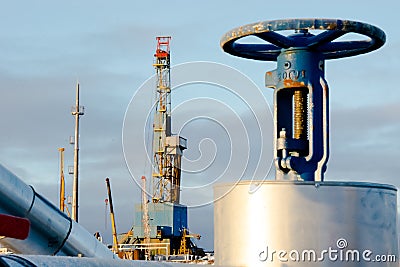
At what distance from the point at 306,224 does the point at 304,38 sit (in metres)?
4.17

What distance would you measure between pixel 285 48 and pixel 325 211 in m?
3.94

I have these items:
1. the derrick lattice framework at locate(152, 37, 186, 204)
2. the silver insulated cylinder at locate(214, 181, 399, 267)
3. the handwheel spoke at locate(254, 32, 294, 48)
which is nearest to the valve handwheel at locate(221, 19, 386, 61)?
the handwheel spoke at locate(254, 32, 294, 48)

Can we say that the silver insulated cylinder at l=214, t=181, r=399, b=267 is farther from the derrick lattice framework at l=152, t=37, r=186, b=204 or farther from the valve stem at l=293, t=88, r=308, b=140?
the derrick lattice framework at l=152, t=37, r=186, b=204

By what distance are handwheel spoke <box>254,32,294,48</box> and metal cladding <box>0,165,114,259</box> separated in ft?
23.1

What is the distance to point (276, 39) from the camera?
15.9 metres

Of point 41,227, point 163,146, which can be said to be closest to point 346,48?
point 41,227

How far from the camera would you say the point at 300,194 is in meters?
13.8

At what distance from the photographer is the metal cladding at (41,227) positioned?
64.4ft

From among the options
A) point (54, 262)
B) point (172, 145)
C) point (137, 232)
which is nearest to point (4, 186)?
point (54, 262)

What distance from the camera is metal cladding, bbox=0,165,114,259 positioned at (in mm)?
19625

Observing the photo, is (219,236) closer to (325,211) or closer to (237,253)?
(237,253)

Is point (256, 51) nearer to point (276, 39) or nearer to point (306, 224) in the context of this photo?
point (276, 39)

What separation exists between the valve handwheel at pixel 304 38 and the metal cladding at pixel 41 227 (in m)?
6.17

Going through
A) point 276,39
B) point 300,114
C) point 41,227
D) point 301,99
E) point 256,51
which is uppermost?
point 256,51
